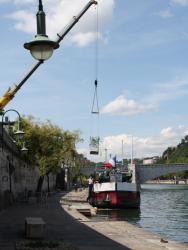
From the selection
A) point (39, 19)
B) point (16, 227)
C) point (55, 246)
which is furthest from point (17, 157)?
point (39, 19)

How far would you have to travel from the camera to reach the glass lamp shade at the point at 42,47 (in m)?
8.80

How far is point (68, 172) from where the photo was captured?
113 meters

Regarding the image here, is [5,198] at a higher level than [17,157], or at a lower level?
lower

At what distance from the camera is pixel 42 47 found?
8844 millimetres

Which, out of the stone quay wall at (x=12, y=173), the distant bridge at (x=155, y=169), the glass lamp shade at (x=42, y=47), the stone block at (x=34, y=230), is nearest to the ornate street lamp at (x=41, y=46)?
the glass lamp shade at (x=42, y=47)

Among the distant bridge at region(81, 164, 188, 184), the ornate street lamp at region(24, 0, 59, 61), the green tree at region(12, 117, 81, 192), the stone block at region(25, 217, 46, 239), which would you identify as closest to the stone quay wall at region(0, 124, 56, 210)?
the green tree at region(12, 117, 81, 192)

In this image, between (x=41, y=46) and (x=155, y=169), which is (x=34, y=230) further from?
(x=155, y=169)

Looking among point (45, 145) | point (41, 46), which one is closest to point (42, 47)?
point (41, 46)

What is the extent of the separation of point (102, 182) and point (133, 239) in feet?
123

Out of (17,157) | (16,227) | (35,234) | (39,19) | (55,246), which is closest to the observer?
(39,19)

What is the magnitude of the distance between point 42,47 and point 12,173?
3551 cm

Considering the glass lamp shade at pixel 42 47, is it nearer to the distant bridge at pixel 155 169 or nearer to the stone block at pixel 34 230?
the stone block at pixel 34 230

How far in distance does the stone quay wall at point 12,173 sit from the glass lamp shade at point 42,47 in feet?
86.7

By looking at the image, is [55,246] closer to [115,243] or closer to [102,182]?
[115,243]
